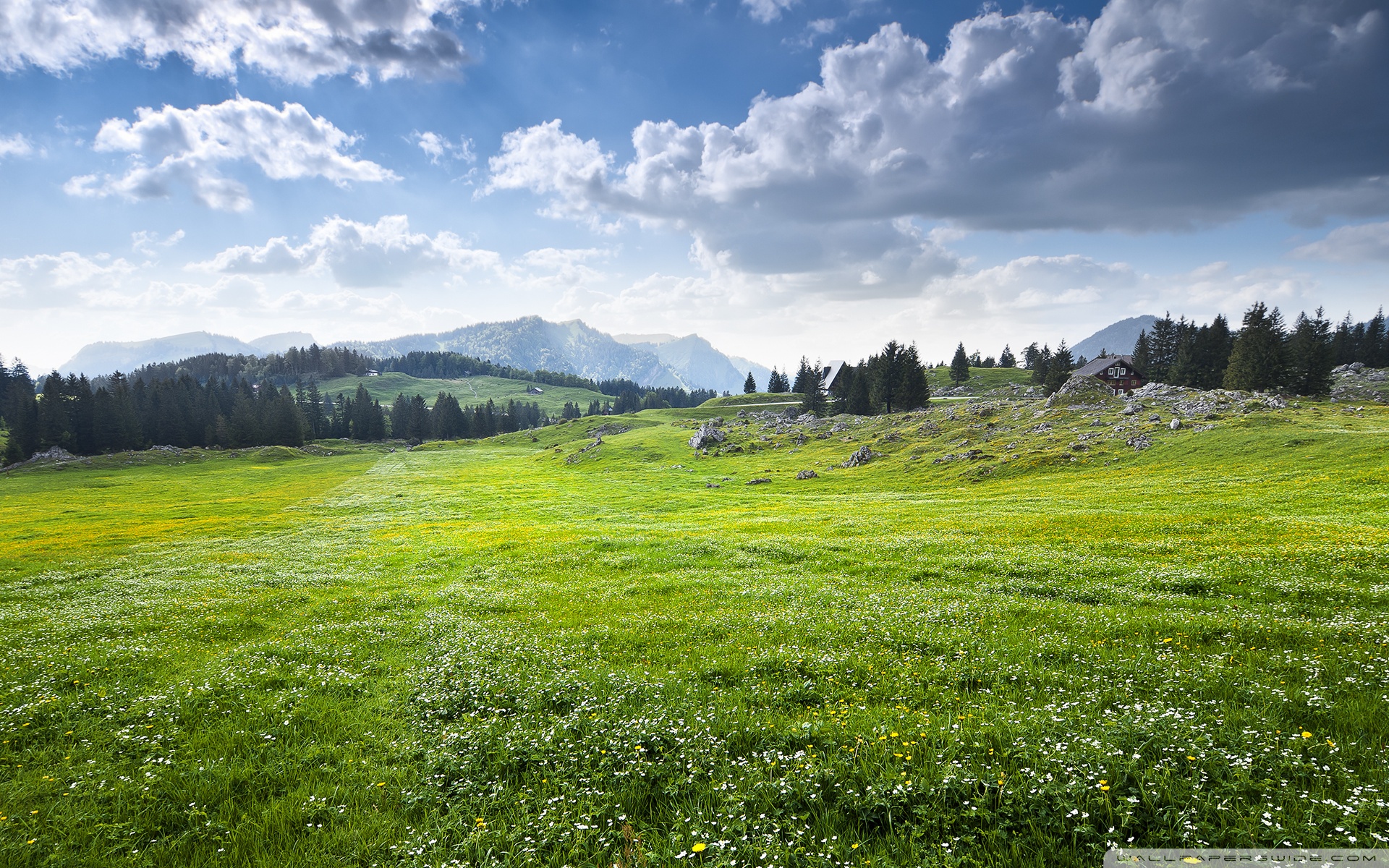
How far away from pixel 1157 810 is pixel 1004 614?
893 centimetres

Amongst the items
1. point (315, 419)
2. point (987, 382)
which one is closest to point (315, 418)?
point (315, 419)

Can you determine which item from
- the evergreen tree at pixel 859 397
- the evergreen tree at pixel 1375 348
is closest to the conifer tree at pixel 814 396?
the evergreen tree at pixel 859 397

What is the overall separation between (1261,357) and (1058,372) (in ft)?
138

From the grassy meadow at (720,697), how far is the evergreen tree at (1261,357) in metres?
96.9

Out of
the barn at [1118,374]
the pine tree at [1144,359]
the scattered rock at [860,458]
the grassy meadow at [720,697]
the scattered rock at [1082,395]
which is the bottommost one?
the scattered rock at [860,458]

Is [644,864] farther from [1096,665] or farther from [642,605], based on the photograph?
[642,605]

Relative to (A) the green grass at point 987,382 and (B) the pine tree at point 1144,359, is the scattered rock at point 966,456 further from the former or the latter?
(A) the green grass at point 987,382

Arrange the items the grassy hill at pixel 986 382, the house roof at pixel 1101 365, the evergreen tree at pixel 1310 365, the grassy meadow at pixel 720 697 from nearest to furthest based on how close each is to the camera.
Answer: the grassy meadow at pixel 720 697
the evergreen tree at pixel 1310 365
the house roof at pixel 1101 365
the grassy hill at pixel 986 382

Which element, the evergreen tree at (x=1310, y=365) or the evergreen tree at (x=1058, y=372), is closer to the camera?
the evergreen tree at (x=1310, y=365)

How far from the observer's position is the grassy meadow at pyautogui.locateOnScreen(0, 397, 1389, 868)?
6.48 meters

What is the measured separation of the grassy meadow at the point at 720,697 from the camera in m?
6.48

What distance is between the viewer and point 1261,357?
3797 inches

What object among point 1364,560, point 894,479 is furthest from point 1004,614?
point 894,479

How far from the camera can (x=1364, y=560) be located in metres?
16.2
